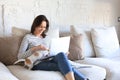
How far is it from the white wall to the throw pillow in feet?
1.79

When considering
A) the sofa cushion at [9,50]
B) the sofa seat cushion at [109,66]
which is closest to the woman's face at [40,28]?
the sofa cushion at [9,50]

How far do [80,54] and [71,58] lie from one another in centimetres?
14

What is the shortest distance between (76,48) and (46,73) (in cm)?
93

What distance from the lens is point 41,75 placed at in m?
2.40

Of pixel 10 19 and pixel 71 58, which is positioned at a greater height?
pixel 10 19

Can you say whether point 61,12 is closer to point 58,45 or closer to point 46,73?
point 58,45

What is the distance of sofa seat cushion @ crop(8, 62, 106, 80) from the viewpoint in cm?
237

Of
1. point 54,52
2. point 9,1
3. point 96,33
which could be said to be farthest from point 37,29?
point 96,33

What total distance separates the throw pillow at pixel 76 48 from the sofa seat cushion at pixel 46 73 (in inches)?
22.5

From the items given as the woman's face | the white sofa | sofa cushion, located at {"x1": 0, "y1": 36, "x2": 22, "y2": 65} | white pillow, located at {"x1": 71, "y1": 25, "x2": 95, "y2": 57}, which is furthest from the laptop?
white pillow, located at {"x1": 71, "y1": 25, "x2": 95, "y2": 57}

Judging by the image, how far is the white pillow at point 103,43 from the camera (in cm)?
360

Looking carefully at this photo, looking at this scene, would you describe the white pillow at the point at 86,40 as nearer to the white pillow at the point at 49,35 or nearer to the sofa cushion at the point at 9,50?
the white pillow at the point at 49,35

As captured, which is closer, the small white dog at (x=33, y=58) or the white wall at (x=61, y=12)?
the small white dog at (x=33, y=58)

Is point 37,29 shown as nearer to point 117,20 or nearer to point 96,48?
point 96,48
